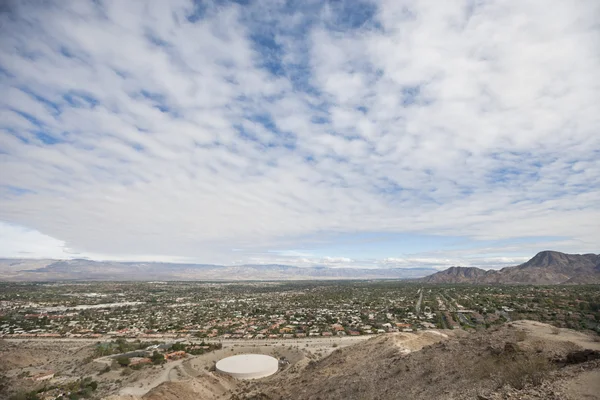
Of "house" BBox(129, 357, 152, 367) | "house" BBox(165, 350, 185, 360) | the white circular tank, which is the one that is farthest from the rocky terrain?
"house" BBox(129, 357, 152, 367)

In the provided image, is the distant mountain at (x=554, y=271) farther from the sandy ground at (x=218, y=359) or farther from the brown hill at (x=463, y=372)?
the brown hill at (x=463, y=372)

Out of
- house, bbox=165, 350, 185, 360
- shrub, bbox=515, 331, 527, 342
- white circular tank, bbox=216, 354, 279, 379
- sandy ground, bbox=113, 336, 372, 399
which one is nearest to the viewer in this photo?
shrub, bbox=515, 331, 527, 342

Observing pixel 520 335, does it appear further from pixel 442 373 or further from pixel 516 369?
pixel 516 369

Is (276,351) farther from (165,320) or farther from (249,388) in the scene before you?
(165,320)

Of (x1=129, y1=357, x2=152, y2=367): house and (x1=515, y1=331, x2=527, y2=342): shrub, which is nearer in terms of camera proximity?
(x1=515, y1=331, x2=527, y2=342): shrub

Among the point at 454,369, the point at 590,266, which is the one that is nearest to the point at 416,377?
the point at 454,369

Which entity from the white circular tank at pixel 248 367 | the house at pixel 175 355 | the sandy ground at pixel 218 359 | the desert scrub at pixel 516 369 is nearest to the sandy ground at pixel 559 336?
the desert scrub at pixel 516 369

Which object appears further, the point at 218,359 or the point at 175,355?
the point at 175,355

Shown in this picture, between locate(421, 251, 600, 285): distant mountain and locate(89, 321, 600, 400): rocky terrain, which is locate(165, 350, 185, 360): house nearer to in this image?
locate(89, 321, 600, 400): rocky terrain

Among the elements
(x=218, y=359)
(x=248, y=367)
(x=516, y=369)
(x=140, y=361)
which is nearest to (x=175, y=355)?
(x=140, y=361)
